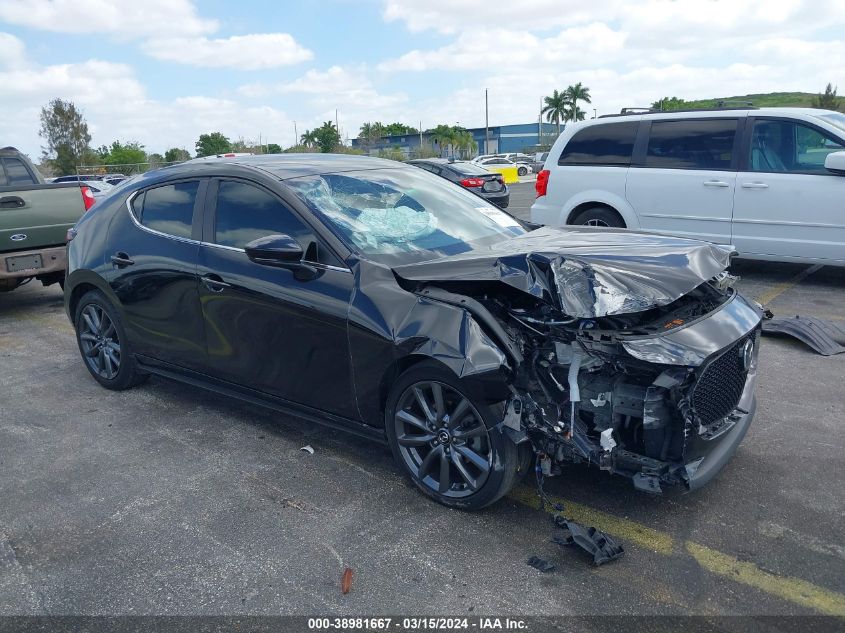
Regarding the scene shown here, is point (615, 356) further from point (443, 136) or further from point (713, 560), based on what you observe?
point (443, 136)

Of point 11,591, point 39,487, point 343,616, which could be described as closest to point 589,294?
point 343,616

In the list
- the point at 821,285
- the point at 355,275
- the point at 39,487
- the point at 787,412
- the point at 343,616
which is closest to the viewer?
the point at 343,616

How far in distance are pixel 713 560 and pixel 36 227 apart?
7.57 m

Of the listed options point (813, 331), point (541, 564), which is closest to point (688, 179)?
point (813, 331)

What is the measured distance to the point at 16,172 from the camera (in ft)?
31.4

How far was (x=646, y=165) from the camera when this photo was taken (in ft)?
27.7

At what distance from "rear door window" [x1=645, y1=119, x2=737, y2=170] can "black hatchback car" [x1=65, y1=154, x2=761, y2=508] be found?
4.14 m

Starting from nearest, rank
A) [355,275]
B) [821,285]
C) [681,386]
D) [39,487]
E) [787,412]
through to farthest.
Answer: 1. [681,386]
2. [355,275]
3. [39,487]
4. [787,412]
5. [821,285]

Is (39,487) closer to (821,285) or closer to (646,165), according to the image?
(646,165)

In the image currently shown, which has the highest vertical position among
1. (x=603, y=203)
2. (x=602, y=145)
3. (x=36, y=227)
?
(x=602, y=145)

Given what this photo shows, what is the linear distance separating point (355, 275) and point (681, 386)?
1660 mm

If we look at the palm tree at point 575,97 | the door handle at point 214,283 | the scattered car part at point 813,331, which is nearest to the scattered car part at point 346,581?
the door handle at point 214,283

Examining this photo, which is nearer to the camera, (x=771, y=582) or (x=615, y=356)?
(x=771, y=582)

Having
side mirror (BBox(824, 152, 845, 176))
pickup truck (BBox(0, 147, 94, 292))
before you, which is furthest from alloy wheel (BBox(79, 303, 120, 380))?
side mirror (BBox(824, 152, 845, 176))
